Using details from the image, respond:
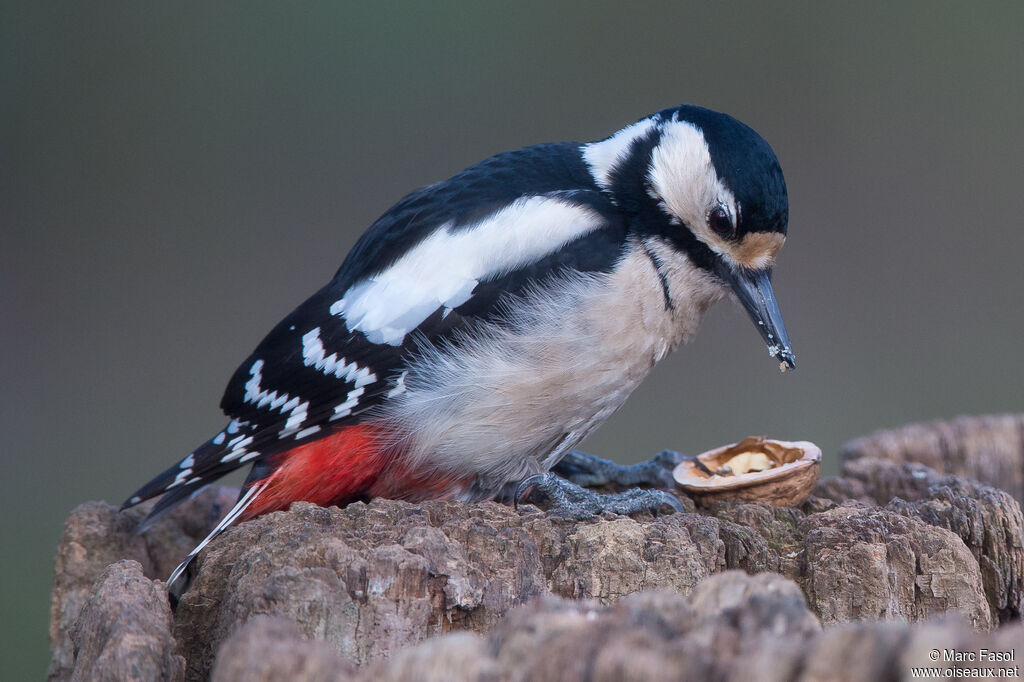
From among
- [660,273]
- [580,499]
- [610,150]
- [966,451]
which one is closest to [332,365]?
[580,499]

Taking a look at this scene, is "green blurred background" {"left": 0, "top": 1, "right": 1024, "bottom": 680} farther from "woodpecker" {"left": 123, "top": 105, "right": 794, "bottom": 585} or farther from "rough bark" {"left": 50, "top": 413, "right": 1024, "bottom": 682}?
"rough bark" {"left": 50, "top": 413, "right": 1024, "bottom": 682}

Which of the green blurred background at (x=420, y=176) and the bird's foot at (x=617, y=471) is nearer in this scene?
the bird's foot at (x=617, y=471)

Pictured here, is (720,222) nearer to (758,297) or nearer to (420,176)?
(758,297)

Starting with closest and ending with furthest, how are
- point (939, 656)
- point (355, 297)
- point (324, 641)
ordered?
point (939, 656)
point (324, 641)
point (355, 297)

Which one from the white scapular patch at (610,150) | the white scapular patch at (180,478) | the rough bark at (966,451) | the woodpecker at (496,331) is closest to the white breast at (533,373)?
the woodpecker at (496,331)

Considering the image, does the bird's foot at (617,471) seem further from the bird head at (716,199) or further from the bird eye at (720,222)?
the bird eye at (720,222)

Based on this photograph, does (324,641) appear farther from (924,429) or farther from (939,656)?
(924,429)

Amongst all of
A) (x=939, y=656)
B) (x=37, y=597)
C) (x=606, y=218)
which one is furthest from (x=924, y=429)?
(x=37, y=597)
